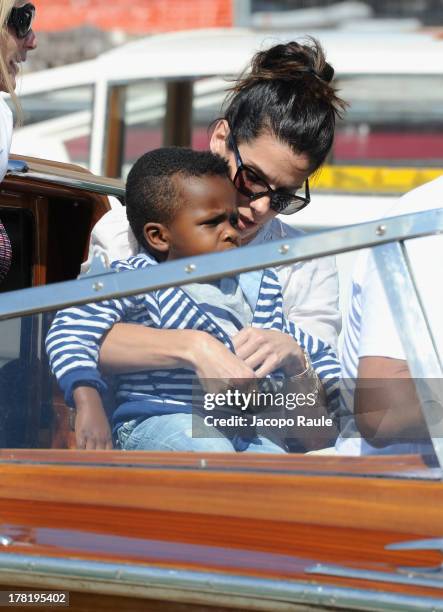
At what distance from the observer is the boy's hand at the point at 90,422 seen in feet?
5.82

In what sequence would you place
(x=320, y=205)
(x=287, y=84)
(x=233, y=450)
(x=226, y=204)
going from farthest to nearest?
(x=320, y=205) < (x=287, y=84) < (x=226, y=204) < (x=233, y=450)

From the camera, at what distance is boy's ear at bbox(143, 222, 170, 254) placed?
2.16m

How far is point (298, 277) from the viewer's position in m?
1.86

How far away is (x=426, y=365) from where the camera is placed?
1694mm

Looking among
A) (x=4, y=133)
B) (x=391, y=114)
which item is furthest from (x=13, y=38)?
(x=391, y=114)

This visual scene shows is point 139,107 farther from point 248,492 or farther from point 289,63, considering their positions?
point 248,492

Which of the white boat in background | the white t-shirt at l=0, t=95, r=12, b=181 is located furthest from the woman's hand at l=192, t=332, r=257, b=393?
the white boat in background

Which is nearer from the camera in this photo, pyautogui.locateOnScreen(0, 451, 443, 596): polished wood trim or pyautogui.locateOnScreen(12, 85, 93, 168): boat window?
pyautogui.locateOnScreen(0, 451, 443, 596): polished wood trim

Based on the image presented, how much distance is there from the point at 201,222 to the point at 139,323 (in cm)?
41

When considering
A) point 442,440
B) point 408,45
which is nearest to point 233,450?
point 442,440

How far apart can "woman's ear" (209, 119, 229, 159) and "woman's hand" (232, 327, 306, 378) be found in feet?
2.42

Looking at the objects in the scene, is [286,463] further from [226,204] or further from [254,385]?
[226,204]

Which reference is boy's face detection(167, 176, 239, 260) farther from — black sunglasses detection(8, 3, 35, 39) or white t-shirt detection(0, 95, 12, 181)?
black sunglasses detection(8, 3, 35, 39)

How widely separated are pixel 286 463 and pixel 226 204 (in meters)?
0.67
